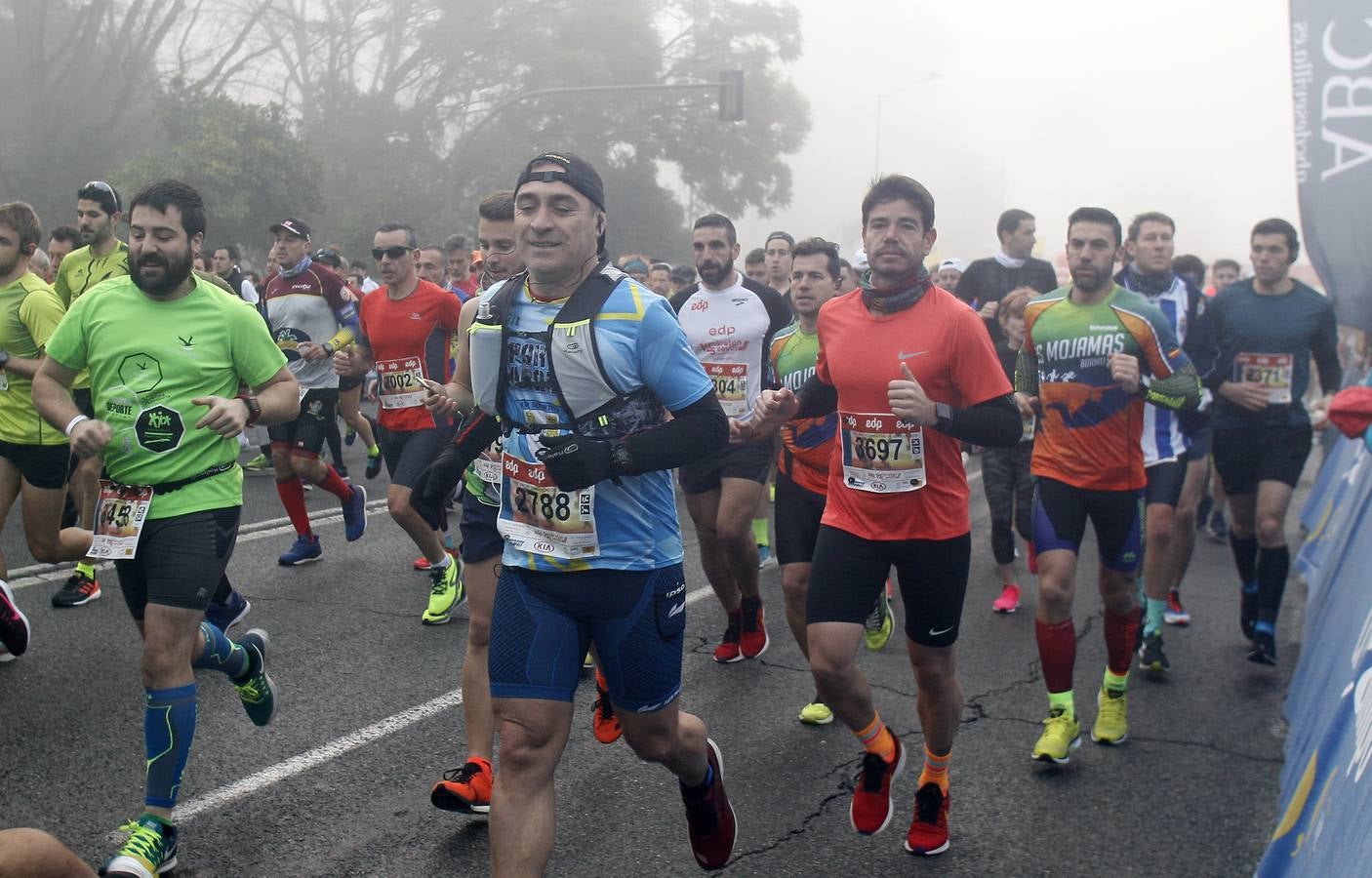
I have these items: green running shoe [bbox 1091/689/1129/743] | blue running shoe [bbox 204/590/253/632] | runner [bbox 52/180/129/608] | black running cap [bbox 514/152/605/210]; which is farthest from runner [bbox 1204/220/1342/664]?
runner [bbox 52/180/129/608]

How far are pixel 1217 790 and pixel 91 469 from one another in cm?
583

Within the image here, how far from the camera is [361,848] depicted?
3.99 meters

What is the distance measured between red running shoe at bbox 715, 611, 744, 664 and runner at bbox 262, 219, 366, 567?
10.2 feet

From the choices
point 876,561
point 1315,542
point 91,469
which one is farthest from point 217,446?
point 1315,542

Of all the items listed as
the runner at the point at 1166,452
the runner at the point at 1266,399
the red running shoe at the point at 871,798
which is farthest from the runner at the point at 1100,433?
the runner at the point at 1266,399

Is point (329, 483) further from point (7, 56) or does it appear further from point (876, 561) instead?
point (7, 56)

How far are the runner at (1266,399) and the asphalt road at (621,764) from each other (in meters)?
0.48

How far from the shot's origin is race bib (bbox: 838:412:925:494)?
4184 millimetres

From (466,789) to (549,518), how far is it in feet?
4.32

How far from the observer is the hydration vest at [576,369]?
327 cm

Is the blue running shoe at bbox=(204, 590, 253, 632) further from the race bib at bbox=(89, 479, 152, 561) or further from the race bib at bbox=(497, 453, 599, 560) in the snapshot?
the race bib at bbox=(497, 453, 599, 560)

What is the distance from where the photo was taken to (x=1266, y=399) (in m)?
6.67

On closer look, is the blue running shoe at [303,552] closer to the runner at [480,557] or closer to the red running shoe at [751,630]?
the red running shoe at [751,630]

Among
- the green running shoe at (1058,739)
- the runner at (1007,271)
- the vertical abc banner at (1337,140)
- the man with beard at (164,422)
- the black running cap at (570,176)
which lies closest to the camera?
the black running cap at (570,176)
